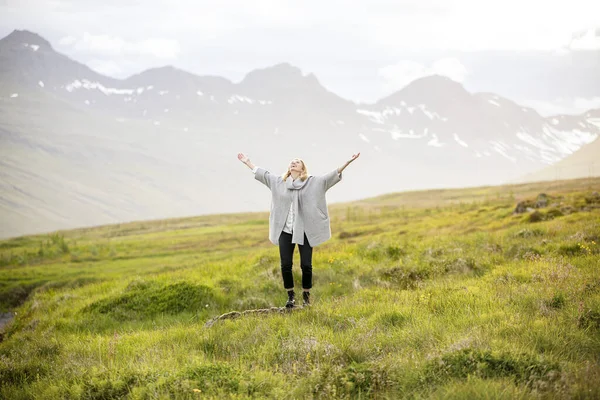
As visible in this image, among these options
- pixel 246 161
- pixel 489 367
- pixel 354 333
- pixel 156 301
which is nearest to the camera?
pixel 489 367

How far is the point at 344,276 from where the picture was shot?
13.0 m

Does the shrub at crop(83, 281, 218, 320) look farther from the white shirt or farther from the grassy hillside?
the white shirt

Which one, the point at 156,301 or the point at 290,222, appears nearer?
the point at 290,222

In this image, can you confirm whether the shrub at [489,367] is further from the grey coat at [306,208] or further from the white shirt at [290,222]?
the white shirt at [290,222]

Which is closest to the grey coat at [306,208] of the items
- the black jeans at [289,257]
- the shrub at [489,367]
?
the black jeans at [289,257]

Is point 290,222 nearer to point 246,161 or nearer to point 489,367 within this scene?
point 246,161

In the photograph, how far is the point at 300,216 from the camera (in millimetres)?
9969

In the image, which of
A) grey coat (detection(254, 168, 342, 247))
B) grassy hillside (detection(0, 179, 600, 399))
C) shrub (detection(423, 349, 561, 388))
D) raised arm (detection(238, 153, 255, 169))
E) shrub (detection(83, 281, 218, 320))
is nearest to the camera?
shrub (detection(423, 349, 561, 388))

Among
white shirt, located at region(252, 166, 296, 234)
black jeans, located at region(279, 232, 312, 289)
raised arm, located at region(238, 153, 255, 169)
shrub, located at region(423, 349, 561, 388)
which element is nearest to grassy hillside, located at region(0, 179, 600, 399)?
shrub, located at region(423, 349, 561, 388)

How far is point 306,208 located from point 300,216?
0.74 ft

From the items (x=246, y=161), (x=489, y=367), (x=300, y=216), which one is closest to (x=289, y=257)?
(x=300, y=216)

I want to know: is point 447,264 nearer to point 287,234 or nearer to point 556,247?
point 556,247

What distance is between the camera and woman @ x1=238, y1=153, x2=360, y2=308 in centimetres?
991

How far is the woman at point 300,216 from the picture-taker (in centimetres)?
991
